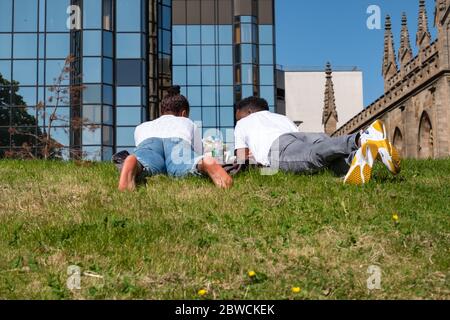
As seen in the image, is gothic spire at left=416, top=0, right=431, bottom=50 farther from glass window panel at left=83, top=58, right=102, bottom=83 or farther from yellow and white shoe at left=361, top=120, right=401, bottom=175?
yellow and white shoe at left=361, top=120, right=401, bottom=175

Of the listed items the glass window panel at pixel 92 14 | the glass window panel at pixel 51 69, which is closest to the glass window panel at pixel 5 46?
the glass window panel at pixel 51 69

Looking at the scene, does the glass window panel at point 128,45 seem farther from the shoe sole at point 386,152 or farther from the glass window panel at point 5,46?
the shoe sole at point 386,152

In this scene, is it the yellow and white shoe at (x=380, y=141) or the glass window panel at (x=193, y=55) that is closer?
the yellow and white shoe at (x=380, y=141)

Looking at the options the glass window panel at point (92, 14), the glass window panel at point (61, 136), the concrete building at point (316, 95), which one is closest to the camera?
the glass window panel at point (61, 136)

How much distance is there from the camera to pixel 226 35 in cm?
4909

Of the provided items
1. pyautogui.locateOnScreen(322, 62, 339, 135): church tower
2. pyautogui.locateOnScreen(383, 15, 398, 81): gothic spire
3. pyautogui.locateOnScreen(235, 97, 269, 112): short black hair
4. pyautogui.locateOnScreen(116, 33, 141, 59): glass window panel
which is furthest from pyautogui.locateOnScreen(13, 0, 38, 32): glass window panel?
pyautogui.locateOnScreen(235, 97, 269, 112): short black hair

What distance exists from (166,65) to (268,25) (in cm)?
926

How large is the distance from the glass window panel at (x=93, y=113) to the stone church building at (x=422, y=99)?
18.1 meters

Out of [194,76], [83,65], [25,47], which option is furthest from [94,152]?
[194,76]

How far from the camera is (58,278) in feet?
13.5

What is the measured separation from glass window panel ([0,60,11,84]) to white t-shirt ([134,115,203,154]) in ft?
109

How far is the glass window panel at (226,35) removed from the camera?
48906 millimetres
